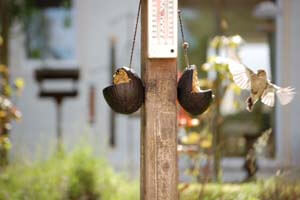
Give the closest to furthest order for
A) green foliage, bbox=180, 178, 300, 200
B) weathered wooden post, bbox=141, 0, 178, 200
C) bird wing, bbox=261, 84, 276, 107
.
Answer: weathered wooden post, bbox=141, 0, 178, 200 → bird wing, bbox=261, 84, 276, 107 → green foliage, bbox=180, 178, 300, 200

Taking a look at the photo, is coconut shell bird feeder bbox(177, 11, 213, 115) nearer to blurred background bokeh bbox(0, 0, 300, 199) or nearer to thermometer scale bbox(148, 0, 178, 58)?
thermometer scale bbox(148, 0, 178, 58)

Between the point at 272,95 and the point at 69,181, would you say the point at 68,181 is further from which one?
the point at 272,95

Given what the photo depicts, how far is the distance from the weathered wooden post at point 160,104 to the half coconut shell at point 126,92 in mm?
41

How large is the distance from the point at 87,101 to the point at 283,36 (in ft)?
9.47

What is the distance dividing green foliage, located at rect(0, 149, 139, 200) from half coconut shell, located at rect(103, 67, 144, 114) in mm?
2236

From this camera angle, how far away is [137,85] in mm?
3184

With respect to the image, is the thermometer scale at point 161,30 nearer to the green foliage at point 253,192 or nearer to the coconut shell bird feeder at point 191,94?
the coconut shell bird feeder at point 191,94

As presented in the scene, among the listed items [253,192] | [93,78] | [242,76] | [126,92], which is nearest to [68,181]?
[253,192]

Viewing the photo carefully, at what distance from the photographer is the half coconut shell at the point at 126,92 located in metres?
3.16

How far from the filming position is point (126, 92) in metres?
3.15

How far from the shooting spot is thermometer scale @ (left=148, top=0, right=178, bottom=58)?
3156mm

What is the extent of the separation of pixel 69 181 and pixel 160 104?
9.14 ft

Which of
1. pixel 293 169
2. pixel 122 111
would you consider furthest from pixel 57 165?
pixel 122 111

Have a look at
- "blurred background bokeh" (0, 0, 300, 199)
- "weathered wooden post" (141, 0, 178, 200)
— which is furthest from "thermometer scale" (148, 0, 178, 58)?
"blurred background bokeh" (0, 0, 300, 199)
